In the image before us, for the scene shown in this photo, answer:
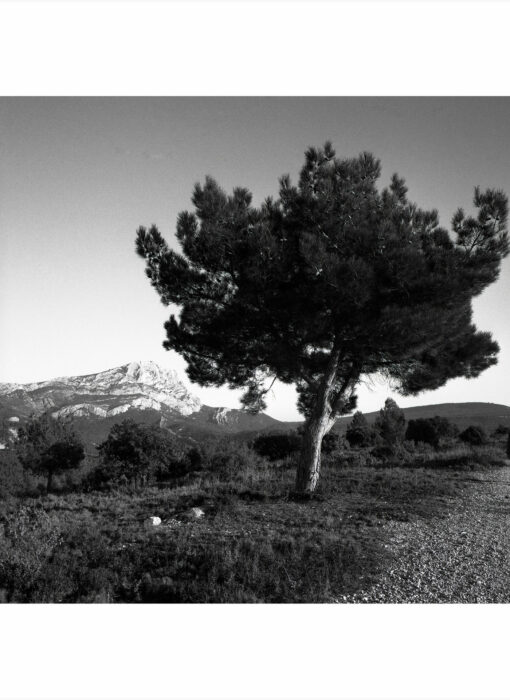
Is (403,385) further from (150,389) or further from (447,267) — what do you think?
(150,389)

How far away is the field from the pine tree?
7.77 ft

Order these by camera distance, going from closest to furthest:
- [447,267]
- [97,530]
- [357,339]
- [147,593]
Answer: [147,593]
[97,530]
[447,267]
[357,339]

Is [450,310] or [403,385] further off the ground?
[450,310]

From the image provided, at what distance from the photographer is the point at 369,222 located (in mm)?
8742

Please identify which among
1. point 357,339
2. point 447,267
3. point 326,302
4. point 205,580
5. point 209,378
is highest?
point 447,267

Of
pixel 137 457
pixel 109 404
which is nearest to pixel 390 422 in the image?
pixel 137 457

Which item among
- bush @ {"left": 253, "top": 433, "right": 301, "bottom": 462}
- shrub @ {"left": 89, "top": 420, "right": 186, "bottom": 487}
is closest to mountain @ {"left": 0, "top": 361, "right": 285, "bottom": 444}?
bush @ {"left": 253, "top": 433, "right": 301, "bottom": 462}

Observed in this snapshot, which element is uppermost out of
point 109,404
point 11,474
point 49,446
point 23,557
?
point 109,404

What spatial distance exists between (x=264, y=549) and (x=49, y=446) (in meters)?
27.2

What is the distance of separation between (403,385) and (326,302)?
14.8 feet

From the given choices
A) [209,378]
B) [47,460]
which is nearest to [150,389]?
[47,460]

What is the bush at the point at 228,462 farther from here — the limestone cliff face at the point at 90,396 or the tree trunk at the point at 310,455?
the limestone cliff face at the point at 90,396

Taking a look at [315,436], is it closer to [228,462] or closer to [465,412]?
[228,462]

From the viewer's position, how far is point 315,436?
10219 mm
